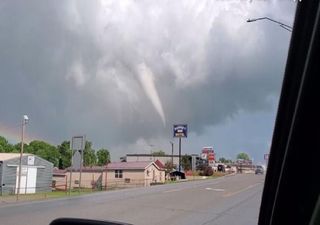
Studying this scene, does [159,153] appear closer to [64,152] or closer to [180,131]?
[64,152]

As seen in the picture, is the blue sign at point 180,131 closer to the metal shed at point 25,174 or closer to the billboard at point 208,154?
the billboard at point 208,154

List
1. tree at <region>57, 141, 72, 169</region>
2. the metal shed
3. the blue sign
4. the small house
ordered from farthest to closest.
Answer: tree at <region>57, 141, 72, 169</region>, the blue sign, the small house, the metal shed

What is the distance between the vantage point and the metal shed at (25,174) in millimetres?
61188

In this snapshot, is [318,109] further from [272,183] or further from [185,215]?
[185,215]

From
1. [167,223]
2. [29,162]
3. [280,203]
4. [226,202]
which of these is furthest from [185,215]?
[29,162]

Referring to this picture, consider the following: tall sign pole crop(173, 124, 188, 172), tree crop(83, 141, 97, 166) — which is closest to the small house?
tall sign pole crop(173, 124, 188, 172)

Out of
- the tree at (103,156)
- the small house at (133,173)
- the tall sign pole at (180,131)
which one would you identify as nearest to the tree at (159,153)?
the tree at (103,156)

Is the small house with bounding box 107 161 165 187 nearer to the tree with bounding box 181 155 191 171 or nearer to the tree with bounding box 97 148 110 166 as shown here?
the tree with bounding box 181 155 191 171

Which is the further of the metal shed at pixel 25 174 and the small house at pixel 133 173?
the small house at pixel 133 173

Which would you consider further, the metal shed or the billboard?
the billboard

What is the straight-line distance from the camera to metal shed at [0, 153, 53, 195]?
201ft

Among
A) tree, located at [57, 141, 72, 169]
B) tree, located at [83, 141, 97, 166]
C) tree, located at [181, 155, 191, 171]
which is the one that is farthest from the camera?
tree, located at [83, 141, 97, 166]

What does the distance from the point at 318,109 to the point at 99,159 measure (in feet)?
537

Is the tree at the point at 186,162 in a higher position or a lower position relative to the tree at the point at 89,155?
lower
